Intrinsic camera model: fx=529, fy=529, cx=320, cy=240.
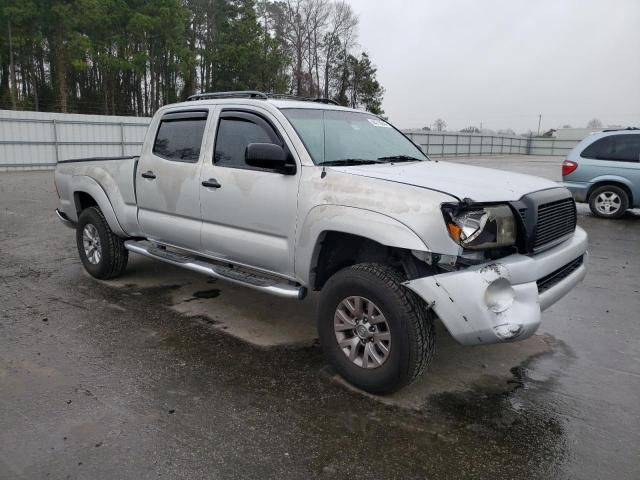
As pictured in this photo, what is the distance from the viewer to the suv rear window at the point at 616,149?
33.4 ft

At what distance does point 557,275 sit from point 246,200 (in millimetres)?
2357

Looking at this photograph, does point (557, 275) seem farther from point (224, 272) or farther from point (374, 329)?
point (224, 272)

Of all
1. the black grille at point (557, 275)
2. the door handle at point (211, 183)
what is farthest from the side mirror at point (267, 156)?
the black grille at point (557, 275)

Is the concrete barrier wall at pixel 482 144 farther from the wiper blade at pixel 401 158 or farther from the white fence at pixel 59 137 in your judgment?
the wiper blade at pixel 401 158

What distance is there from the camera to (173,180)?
490 cm

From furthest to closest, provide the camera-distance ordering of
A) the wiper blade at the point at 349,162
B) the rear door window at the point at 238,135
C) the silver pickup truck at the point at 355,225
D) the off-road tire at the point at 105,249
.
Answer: the off-road tire at the point at 105,249 < the rear door window at the point at 238,135 < the wiper blade at the point at 349,162 < the silver pickup truck at the point at 355,225

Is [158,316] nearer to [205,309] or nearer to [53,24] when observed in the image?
[205,309]

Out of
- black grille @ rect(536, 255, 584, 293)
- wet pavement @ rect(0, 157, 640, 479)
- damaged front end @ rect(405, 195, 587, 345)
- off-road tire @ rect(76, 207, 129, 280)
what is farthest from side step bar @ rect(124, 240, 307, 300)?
black grille @ rect(536, 255, 584, 293)

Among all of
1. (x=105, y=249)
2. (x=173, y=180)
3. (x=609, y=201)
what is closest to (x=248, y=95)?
(x=173, y=180)

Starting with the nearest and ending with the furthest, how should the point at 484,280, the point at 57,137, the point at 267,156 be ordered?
the point at 484,280
the point at 267,156
the point at 57,137

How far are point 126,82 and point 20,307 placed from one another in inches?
1701

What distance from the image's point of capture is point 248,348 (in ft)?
13.9

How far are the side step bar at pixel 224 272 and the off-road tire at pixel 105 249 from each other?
0.27 meters

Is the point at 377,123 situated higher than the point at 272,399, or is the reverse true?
the point at 377,123
